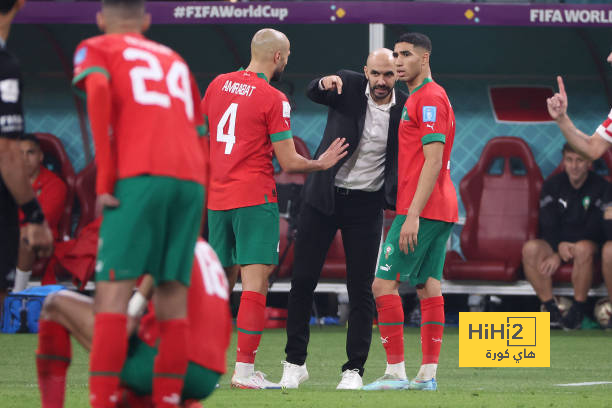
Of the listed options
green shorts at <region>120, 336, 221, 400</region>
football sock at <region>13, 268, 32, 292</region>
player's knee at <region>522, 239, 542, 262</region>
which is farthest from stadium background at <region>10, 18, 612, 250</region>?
green shorts at <region>120, 336, 221, 400</region>

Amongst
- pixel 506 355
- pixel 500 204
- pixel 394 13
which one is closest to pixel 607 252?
pixel 500 204

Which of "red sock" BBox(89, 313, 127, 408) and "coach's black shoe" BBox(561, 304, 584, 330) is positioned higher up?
"red sock" BBox(89, 313, 127, 408)

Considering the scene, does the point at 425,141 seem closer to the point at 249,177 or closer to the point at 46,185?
the point at 249,177

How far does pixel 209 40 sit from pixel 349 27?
5.12 ft

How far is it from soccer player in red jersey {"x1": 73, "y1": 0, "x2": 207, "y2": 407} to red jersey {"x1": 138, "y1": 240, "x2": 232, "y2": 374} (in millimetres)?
162

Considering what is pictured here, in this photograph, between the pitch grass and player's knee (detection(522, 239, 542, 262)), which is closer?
the pitch grass

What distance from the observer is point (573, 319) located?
33.5ft

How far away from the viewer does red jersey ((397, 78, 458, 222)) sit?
5742 mm

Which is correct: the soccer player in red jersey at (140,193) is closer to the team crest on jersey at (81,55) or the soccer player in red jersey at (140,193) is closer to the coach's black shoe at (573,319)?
the team crest on jersey at (81,55)

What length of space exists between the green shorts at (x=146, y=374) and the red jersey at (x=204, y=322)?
0.07ft

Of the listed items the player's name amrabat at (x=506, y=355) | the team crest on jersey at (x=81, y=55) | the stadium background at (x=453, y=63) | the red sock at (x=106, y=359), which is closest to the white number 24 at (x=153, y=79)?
the team crest on jersey at (x=81, y=55)

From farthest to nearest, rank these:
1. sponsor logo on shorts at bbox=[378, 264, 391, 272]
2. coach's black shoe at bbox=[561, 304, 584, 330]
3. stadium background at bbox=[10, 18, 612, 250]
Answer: stadium background at bbox=[10, 18, 612, 250] < coach's black shoe at bbox=[561, 304, 584, 330] < sponsor logo on shorts at bbox=[378, 264, 391, 272]

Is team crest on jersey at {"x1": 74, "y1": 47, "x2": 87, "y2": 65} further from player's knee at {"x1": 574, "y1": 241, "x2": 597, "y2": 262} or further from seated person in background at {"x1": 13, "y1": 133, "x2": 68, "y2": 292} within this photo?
seated person in background at {"x1": 13, "y1": 133, "x2": 68, "y2": 292}

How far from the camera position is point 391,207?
6242 mm
